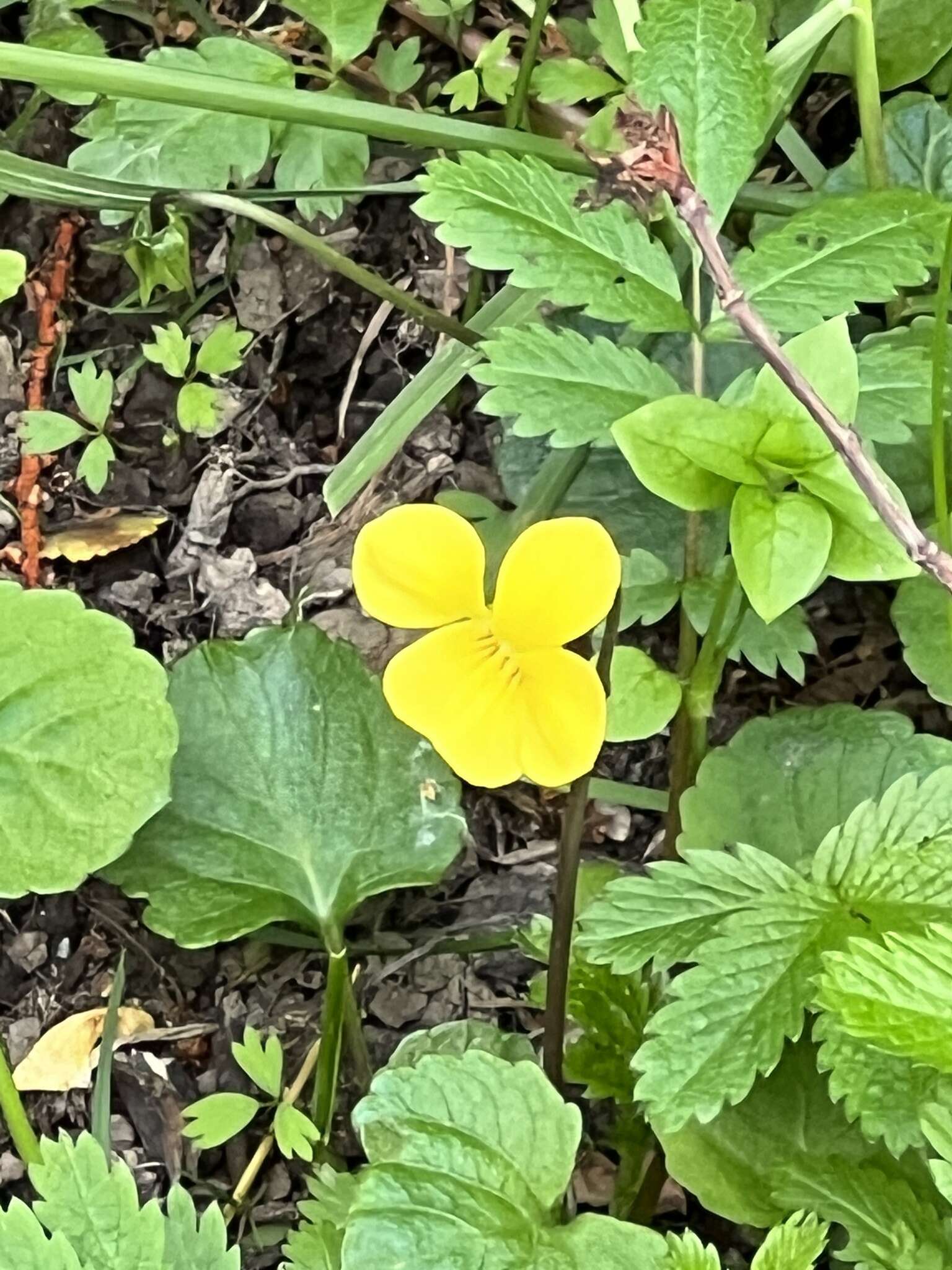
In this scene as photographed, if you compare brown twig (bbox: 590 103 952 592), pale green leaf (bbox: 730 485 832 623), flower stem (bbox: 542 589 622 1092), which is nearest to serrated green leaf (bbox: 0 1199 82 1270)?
flower stem (bbox: 542 589 622 1092)

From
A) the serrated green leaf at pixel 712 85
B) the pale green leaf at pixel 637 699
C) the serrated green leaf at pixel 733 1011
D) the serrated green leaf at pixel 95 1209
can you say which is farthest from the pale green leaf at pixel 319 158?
the serrated green leaf at pixel 95 1209

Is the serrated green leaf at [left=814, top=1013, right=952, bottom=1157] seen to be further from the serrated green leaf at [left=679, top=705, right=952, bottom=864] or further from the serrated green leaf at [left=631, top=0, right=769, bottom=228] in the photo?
the serrated green leaf at [left=631, top=0, right=769, bottom=228]

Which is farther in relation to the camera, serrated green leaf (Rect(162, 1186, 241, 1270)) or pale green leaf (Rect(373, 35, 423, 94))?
pale green leaf (Rect(373, 35, 423, 94))

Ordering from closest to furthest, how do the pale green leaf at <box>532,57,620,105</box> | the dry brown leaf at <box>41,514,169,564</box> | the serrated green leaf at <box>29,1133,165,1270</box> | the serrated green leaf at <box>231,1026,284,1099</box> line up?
1. the serrated green leaf at <box>29,1133,165,1270</box>
2. the serrated green leaf at <box>231,1026,284,1099</box>
3. the pale green leaf at <box>532,57,620,105</box>
4. the dry brown leaf at <box>41,514,169,564</box>

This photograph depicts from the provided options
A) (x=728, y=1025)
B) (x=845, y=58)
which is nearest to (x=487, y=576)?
(x=728, y=1025)

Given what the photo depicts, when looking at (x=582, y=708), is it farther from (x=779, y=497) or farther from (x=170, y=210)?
(x=170, y=210)

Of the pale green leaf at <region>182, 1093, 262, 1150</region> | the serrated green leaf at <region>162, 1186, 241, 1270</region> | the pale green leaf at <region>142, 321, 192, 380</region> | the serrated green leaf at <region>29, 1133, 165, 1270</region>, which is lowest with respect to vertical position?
the pale green leaf at <region>182, 1093, 262, 1150</region>

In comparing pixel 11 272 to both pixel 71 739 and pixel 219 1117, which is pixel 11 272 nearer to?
pixel 71 739
